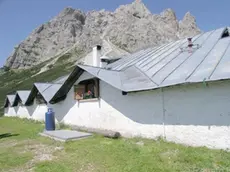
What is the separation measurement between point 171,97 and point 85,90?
253 inches

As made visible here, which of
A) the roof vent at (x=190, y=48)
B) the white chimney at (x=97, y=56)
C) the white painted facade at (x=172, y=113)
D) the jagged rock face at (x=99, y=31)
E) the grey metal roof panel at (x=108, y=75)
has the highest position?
the jagged rock face at (x=99, y=31)

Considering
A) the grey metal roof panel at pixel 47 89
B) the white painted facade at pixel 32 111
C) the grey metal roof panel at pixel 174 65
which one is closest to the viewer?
the grey metal roof panel at pixel 174 65

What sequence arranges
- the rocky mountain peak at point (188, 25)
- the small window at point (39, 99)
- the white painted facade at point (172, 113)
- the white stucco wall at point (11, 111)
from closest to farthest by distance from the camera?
the white painted facade at point (172, 113)
the small window at point (39, 99)
the white stucco wall at point (11, 111)
the rocky mountain peak at point (188, 25)

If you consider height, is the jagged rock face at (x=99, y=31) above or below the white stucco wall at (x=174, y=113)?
above

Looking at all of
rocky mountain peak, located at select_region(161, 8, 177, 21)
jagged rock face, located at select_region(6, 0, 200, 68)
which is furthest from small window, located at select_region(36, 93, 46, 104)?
rocky mountain peak, located at select_region(161, 8, 177, 21)

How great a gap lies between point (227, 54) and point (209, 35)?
418 centimetres

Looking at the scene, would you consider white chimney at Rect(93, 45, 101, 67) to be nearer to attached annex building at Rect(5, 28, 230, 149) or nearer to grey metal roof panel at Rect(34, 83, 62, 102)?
grey metal roof panel at Rect(34, 83, 62, 102)

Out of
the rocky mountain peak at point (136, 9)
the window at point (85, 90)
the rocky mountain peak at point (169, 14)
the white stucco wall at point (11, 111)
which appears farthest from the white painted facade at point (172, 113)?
the rocky mountain peak at point (169, 14)

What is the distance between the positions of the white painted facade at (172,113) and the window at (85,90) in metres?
0.61

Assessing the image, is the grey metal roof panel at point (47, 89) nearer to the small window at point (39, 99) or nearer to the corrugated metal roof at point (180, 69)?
the small window at point (39, 99)

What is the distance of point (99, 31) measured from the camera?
119m

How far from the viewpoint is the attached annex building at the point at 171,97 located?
7133mm

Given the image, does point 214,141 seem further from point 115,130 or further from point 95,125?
point 95,125

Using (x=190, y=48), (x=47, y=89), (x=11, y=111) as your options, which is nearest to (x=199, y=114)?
(x=190, y=48)
